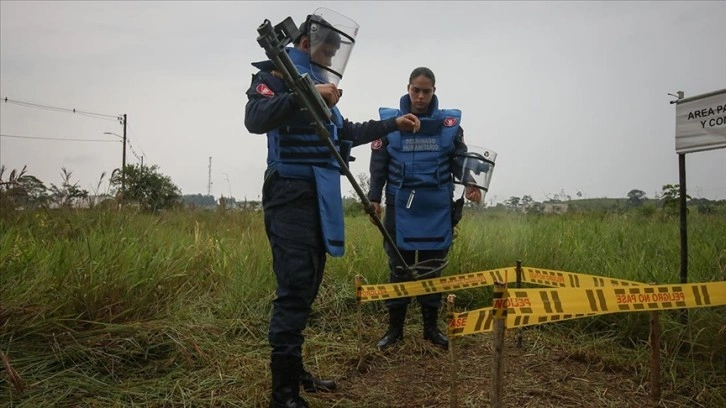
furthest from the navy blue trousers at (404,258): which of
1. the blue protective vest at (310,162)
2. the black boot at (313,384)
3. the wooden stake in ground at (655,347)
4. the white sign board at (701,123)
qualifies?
the white sign board at (701,123)

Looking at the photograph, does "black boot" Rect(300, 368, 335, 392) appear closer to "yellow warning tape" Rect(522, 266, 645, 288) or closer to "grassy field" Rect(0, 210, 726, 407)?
"grassy field" Rect(0, 210, 726, 407)

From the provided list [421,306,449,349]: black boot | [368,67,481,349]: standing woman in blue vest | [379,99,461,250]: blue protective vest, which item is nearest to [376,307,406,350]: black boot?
[368,67,481,349]: standing woman in blue vest

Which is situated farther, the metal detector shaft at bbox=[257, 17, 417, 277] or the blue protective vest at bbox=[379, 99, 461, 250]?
the blue protective vest at bbox=[379, 99, 461, 250]

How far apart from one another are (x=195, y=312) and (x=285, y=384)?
1458 millimetres

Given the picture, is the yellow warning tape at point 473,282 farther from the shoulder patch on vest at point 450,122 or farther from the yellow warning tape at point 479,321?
Answer: the shoulder patch on vest at point 450,122

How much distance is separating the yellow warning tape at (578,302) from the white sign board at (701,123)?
1086 millimetres

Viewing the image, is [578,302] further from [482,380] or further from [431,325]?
[431,325]

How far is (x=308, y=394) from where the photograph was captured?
2779 mm

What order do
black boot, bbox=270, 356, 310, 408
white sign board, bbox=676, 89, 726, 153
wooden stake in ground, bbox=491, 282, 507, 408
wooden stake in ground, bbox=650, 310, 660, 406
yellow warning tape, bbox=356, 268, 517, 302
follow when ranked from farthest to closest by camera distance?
1. yellow warning tape, bbox=356, 268, 517, 302
2. white sign board, bbox=676, 89, 726, 153
3. wooden stake in ground, bbox=650, 310, 660, 406
4. black boot, bbox=270, 356, 310, 408
5. wooden stake in ground, bbox=491, 282, 507, 408

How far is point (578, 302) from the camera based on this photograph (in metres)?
2.36

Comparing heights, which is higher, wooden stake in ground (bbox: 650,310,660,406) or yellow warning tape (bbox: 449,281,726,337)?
yellow warning tape (bbox: 449,281,726,337)

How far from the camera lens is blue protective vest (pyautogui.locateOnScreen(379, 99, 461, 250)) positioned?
145 inches

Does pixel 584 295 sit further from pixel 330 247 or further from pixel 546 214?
pixel 546 214

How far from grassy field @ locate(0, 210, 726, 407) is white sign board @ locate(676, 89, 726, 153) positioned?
1060mm
